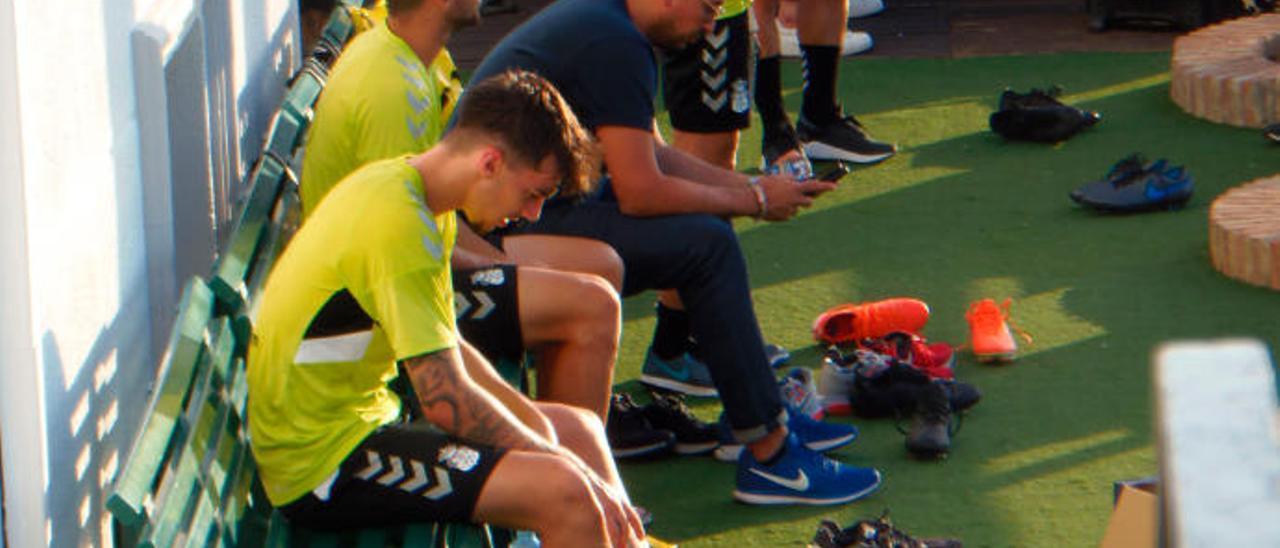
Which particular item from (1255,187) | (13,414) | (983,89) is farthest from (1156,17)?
(13,414)

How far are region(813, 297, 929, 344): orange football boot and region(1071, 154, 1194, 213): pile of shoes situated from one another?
179 cm

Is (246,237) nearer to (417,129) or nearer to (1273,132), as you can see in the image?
(417,129)

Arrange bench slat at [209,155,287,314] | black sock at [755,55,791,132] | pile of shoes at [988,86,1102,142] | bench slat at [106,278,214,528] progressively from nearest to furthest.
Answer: bench slat at [106,278,214,528] < bench slat at [209,155,287,314] < black sock at [755,55,791,132] < pile of shoes at [988,86,1102,142]

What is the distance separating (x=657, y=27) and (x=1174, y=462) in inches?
182

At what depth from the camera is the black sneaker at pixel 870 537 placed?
4.41 m

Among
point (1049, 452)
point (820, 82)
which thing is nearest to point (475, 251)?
point (1049, 452)

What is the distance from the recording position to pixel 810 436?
534 cm

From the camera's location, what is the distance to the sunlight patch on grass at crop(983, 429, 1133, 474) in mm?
5199

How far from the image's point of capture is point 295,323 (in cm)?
350

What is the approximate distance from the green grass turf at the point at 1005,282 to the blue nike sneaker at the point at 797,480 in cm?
4

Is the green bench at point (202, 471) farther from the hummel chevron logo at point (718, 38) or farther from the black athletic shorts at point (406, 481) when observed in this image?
the hummel chevron logo at point (718, 38)

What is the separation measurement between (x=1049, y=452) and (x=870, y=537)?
1.07m

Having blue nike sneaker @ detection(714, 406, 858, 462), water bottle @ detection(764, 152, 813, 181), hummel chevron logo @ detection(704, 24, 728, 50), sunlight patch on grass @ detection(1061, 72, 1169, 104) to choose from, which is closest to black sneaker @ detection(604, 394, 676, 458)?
blue nike sneaker @ detection(714, 406, 858, 462)

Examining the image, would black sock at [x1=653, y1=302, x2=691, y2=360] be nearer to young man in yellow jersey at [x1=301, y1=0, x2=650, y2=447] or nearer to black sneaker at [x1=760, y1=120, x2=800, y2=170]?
young man in yellow jersey at [x1=301, y1=0, x2=650, y2=447]
